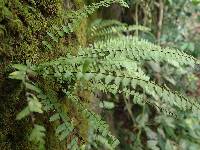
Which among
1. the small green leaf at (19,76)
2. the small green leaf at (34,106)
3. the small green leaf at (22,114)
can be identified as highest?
the small green leaf at (19,76)

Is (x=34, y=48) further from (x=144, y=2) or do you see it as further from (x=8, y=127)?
(x=144, y=2)

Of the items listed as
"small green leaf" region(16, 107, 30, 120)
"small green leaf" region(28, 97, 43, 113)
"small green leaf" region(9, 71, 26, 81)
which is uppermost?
"small green leaf" region(9, 71, 26, 81)

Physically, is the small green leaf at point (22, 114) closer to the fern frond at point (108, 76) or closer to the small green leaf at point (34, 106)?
the small green leaf at point (34, 106)

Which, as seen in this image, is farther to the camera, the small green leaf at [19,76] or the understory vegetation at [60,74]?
the understory vegetation at [60,74]

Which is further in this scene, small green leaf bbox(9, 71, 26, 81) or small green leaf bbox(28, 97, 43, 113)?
small green leaf bbox(9, 71, 26, 81)

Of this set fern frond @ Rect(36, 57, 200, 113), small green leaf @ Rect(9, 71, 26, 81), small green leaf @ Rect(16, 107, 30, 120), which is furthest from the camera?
fern frond @ Rect(36, 57, 200, 113)

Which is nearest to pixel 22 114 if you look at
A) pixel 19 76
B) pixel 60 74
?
pixel 19 76

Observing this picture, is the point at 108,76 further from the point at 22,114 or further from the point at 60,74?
the point at 22,114

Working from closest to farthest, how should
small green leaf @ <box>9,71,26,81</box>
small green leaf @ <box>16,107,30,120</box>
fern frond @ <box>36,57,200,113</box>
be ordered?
small green leaf @ <box>16,107,30,120</box> < small green leaf @ <box>9,71,26,81</box> < fern frond @ <box>36,57,200,113</box>

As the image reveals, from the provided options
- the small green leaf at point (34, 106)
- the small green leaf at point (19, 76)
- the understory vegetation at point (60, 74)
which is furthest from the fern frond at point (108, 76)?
the small green leaf at point (34, 106)

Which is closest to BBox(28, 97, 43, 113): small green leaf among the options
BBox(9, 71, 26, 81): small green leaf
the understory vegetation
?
the understory vegetation

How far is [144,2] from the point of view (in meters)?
4.62

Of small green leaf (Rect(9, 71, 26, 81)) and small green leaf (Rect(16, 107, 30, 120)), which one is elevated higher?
small green leaf (Rect(9, 71, 26, 81))

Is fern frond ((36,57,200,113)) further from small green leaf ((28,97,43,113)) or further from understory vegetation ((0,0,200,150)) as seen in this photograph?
small green leaf ((28,97,43,113))
